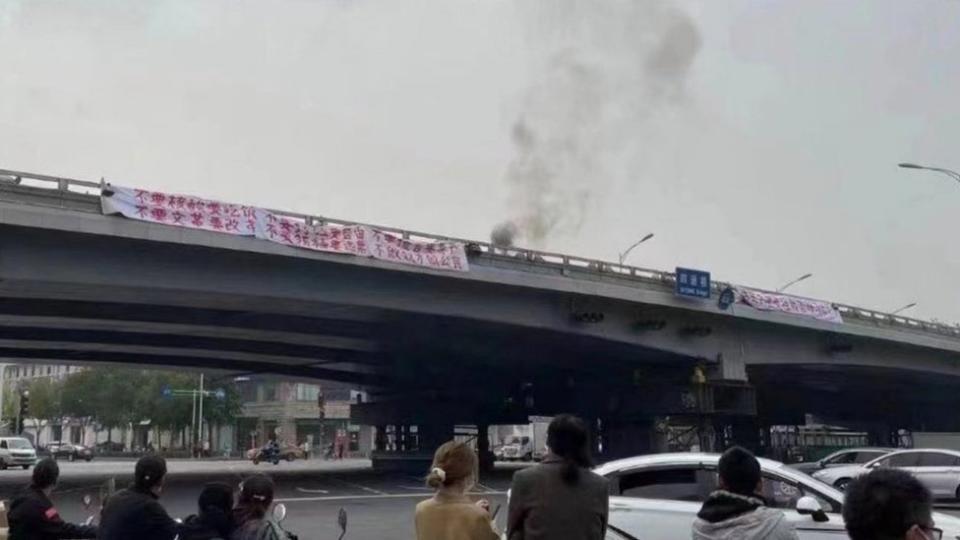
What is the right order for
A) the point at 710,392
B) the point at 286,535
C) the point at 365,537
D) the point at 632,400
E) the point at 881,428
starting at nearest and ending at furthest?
the point at 286,535, the point at 365,537, the point at 710,392, the point at 632,400, the point at 881,428

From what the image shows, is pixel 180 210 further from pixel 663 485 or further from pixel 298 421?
pixel 298 421

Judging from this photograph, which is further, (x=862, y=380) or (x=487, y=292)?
(x=862, y=380)

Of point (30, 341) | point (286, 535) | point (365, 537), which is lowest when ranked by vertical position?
point (365, 537)

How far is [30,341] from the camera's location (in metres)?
40.6

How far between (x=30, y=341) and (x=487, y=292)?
21.0 metres

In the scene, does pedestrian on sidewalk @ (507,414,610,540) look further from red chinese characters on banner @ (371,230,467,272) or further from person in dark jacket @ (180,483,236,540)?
red chinese characters on banner @ (371,230,467,272)

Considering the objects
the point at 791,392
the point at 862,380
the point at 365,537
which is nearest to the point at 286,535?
the point at 365,537

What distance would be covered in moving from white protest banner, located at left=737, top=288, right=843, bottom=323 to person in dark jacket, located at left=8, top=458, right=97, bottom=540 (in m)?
34.0

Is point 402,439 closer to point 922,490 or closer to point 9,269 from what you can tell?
point 9,269

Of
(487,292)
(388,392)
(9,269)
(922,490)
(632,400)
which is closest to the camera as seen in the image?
(922,490)

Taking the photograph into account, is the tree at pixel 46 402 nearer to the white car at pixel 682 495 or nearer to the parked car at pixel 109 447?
the parked car at pixel 109 447

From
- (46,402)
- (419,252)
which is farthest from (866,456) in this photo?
(46,402)

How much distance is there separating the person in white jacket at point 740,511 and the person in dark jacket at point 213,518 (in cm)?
237

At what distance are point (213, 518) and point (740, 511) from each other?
8.65 feet
